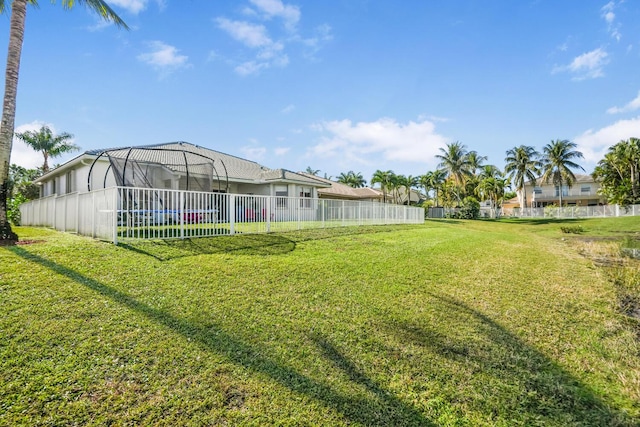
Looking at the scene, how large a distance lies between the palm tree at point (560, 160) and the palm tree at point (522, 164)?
106 cm

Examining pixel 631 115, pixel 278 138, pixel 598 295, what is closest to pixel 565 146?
pixel 631 115

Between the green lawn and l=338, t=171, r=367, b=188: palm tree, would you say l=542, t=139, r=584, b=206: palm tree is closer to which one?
l=338, t=171, r=367, b=188: palm tree

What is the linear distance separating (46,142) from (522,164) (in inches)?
2224

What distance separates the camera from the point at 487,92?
44.8 ft

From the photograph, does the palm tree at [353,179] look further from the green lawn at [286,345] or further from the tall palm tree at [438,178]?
the green lawn at [286,345]

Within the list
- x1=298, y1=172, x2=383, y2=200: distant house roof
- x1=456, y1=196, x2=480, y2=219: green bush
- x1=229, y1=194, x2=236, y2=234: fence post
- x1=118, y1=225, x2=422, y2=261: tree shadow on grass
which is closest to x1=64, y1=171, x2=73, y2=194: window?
x1=229, y1=194, x2=236, y2=234: fence post

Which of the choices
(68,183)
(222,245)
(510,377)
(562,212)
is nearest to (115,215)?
(222,245)

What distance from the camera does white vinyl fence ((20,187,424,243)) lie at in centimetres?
655

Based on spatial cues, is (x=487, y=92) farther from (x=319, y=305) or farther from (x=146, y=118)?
(x=146, y=118)

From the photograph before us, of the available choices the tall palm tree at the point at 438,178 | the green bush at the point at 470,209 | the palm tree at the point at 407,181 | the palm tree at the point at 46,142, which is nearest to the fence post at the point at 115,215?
the palm tree at the point at 46,142

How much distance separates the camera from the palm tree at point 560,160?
4059 centimetres

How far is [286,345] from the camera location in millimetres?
3434

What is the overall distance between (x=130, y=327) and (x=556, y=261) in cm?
1105

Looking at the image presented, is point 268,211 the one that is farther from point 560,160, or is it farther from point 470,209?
point 560,160
